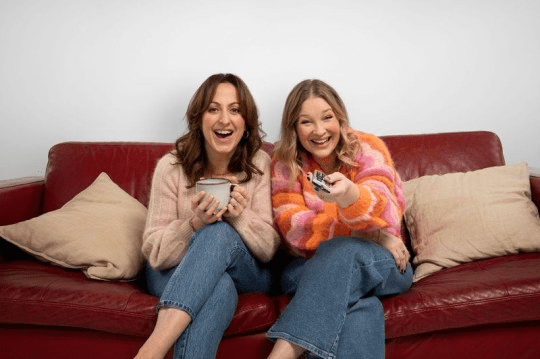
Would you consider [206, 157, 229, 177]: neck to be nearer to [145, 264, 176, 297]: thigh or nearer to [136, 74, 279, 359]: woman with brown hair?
[136, 74, 279, 359]: woman with brown hair

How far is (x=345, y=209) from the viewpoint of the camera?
4.33ft

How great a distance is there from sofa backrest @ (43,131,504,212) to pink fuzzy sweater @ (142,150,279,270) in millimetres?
360

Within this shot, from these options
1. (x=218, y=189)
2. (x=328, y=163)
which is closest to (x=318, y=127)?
(x=328, y=163)

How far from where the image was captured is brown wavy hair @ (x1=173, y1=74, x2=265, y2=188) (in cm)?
158

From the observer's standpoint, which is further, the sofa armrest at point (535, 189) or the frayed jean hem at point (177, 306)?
the sofa armrest at point (535, 189)

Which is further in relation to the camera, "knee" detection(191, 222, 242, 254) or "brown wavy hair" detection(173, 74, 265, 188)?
"brown wavy hair" detection(173, 74, 265, 188)

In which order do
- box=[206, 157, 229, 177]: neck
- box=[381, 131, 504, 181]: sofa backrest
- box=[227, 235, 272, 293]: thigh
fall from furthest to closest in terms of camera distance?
box=[381, 131, 504, 181]: sofa backrest < box=[206, 157, 229, 177]: neck < box=[227, 235, 272, 293]: thigh

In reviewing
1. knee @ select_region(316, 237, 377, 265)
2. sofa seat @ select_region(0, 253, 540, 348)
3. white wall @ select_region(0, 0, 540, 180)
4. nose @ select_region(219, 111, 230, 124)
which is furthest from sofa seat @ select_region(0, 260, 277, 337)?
white wall @ select_region(0, 0, 540, 180)

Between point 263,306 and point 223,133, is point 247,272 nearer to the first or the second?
point 263,306

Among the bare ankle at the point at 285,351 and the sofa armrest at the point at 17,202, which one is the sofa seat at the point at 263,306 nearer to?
the bare ankle at the point at 285,351

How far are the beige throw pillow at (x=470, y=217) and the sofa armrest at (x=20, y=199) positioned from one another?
1.51 metres

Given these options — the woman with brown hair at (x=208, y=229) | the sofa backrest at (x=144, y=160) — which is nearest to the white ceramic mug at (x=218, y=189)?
the woman with brown hair at (x=208, y=229)

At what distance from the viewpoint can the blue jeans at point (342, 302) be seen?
1.16m

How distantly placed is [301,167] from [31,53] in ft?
5.08
